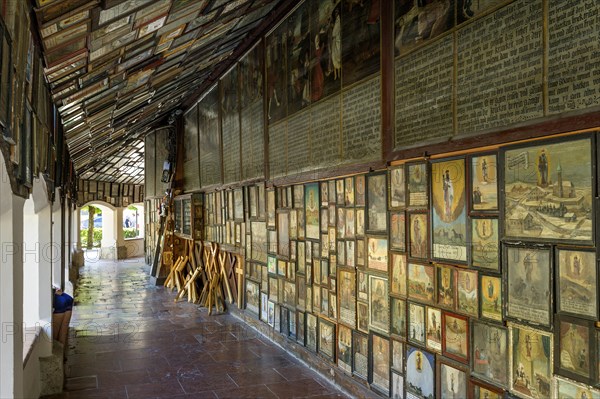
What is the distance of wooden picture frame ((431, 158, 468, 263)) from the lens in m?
4.04

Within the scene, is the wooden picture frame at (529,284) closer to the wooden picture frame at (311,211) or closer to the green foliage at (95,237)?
the wooden picture frame at (311,211)

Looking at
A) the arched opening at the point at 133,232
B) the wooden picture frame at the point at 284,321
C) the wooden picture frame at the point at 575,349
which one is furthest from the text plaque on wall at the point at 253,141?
the arched opening at the point at 133,232

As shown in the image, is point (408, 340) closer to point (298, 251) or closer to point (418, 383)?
point (418, 383)

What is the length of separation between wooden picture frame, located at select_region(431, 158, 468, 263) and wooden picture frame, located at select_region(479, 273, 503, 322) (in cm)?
27

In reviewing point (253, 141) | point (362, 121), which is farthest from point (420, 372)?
point (253, 141)

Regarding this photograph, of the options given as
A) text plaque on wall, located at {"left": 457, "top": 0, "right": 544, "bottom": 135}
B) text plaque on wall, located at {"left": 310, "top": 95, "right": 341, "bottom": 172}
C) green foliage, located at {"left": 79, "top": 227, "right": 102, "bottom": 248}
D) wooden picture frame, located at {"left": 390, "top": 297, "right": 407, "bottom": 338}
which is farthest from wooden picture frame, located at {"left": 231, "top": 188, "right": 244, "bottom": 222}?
green foliage, located at {"left": 79, "top": 227, "right": 102, "bottom": 248}

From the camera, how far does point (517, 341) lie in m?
3.54

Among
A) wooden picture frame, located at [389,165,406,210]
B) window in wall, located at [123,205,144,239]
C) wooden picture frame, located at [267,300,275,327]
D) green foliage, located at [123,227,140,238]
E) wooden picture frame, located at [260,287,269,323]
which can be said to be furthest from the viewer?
window in wall, located at [123,205,144,239]

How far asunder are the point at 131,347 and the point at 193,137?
7028 millimetres

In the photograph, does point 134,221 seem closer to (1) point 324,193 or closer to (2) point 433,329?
(1) point 324,193

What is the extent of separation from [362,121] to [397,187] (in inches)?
39.8

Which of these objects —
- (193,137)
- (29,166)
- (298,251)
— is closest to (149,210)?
(193,137)

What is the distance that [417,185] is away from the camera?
15.0ft

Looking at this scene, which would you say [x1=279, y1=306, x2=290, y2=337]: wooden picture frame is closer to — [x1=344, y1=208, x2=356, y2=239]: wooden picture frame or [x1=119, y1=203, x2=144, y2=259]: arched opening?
[x1=344, y1=208, x2=356, y2=239]: wooden picture frame
